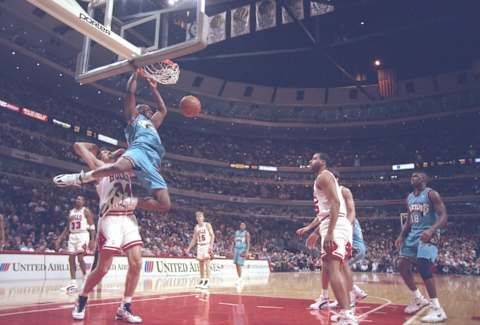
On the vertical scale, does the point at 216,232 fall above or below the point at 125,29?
below

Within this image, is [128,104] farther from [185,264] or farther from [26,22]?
[26,22]

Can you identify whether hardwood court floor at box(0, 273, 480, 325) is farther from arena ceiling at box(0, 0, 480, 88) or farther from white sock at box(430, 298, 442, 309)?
arena ceiling at box(0, 0, 480, 88)

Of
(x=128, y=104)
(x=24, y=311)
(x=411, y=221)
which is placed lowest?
(x=24, y=311)

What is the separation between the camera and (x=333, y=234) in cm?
472

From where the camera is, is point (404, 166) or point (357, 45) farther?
point (404, 166)

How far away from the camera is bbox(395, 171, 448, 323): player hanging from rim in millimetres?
6095

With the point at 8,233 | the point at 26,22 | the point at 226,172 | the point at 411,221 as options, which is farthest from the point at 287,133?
the point at 411,221

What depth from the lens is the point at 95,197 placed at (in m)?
26.5

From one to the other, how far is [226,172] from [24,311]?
32.4 m

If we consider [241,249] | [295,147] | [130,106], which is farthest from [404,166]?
[130,106]

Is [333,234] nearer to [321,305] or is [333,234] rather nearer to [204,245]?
[321,305]

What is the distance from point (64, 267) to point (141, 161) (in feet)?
30.1

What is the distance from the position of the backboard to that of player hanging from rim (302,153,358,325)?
271 centimetres

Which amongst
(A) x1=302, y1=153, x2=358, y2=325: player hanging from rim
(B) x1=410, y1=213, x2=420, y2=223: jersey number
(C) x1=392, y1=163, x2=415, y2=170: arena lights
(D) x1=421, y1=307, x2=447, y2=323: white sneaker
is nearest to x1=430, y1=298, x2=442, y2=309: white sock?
(D) x1=421, y1=307, x2=447, y2=323: white sneaker
